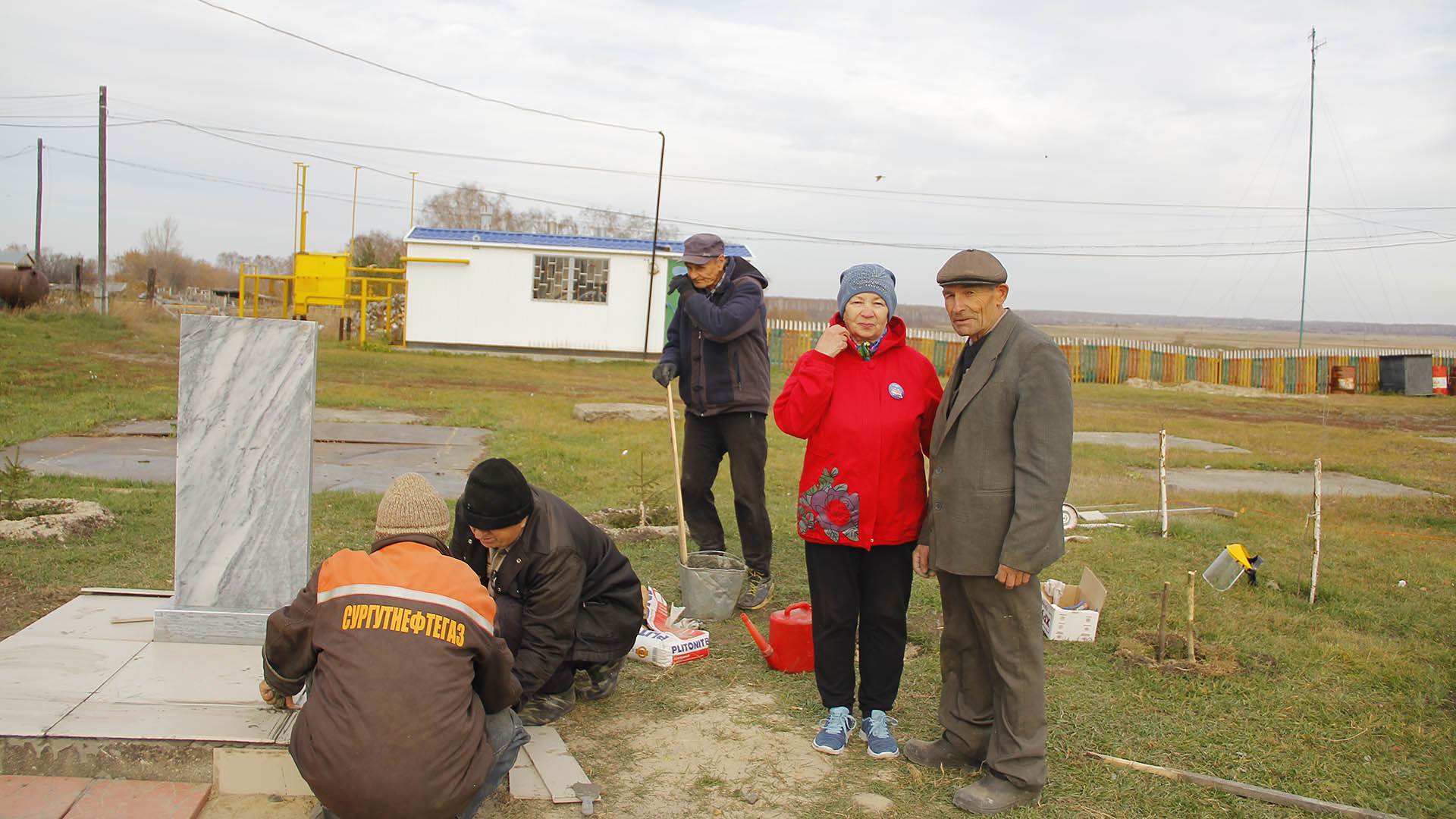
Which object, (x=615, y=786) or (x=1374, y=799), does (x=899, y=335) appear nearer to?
(x=615, y=786)

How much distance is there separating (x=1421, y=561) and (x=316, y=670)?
7.10 meters

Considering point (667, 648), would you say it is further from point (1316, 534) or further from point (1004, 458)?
point (1316, 534)

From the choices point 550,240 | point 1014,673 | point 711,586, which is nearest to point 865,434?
point 1014,673

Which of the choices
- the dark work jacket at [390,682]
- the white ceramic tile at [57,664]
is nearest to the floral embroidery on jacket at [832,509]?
the dark work jacket at [390,682]

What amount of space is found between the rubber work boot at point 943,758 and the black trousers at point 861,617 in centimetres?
20

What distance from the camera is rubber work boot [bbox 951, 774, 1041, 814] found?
10.1ft

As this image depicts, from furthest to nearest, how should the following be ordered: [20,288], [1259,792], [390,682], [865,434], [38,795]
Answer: [20,288] < [865,434] < [1259,792] < [38,795] < [390,682]

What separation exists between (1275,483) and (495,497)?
388 inches

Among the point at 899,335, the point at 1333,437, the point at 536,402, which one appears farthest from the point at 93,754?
the point at 1333,437

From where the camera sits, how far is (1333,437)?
53.4 feet

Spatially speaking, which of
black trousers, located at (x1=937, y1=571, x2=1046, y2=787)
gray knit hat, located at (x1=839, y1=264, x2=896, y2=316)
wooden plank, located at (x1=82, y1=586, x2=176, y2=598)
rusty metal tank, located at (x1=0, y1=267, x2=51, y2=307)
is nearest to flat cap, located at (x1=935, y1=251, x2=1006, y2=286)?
gray knit hat, located at (x1=839, y1=264, x2=896, y2=316)

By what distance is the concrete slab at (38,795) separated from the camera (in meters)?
2.80

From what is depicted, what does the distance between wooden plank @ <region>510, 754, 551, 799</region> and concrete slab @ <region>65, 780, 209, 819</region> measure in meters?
0.94

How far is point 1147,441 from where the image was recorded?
13.9m
